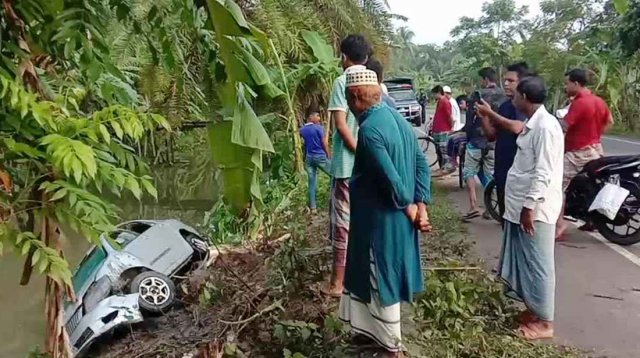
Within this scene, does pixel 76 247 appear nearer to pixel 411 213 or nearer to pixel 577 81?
pixel 577 81

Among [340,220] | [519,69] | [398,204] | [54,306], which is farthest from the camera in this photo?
[519,69]

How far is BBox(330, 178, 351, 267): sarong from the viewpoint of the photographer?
16.0ft

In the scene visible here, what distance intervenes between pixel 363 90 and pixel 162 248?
4.26 metres

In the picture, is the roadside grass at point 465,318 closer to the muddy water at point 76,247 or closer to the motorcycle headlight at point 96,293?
the muddy water at point 76,247

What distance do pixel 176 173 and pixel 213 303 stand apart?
15.9 m

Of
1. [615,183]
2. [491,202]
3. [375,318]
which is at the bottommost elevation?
[491,202]

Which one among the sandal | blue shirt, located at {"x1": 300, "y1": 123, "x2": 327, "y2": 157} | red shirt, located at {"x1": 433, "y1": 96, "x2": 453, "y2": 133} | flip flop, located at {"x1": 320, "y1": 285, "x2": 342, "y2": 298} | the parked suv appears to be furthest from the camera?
the parked suv

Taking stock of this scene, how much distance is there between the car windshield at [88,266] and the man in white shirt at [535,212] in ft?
14.1

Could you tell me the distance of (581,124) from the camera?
21.6 feet

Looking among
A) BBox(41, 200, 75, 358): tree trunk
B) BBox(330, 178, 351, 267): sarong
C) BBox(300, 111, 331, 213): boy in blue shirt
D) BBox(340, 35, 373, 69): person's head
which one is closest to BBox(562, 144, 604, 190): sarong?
BBox(330, 178, 351, 267): sarong

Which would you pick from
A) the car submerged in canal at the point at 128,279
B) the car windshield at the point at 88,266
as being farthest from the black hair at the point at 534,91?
the car windshield at the point at 88,266

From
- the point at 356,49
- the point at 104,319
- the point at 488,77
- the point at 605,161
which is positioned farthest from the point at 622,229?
the point at 104,319

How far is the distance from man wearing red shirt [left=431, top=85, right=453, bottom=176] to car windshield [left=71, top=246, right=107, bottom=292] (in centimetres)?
612

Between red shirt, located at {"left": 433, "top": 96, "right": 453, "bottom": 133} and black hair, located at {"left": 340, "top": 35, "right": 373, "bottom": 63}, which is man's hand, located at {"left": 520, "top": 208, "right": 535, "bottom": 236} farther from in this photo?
red shirt, located at {"left": 433, "top": 96, "right": 453, "bottom": 133}
